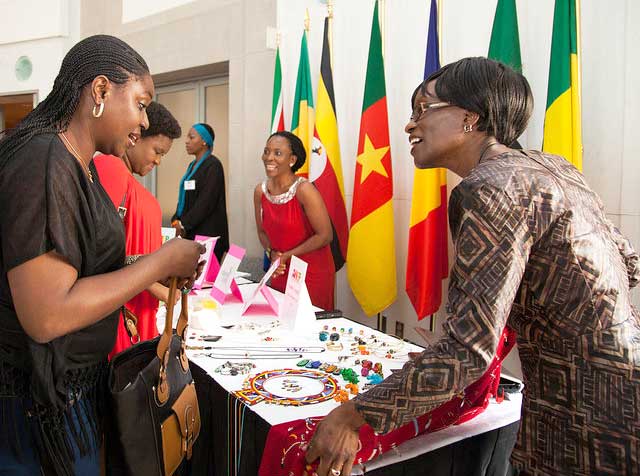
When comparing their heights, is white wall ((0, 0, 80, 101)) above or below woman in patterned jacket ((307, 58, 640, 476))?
above

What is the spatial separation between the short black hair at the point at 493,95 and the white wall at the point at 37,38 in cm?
739

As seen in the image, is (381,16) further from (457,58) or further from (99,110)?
(99,110)

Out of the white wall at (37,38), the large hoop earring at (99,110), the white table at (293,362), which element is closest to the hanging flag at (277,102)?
the white table at (293,362)

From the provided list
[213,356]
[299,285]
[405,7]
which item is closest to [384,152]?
[405,7]

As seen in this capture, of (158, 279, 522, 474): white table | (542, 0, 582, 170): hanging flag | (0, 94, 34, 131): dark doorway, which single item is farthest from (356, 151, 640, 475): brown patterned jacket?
(0, 94, 34, 131): dark doorway

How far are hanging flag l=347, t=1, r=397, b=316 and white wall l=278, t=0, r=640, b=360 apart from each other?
0.35 metres

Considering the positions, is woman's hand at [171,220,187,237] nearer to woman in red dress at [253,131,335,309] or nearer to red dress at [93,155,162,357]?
woman in red dress at [253,131,335,309]

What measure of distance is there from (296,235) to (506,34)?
1.69 m

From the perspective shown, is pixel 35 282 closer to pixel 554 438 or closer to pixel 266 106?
pixel 554 438

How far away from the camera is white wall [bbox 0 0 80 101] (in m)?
7.16

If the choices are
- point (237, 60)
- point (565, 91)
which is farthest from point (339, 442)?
point (237, 60)

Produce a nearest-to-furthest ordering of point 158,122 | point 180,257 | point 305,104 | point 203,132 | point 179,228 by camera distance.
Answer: point 180,257, point 158,122, point 305,104, point 179,228, point 203,132

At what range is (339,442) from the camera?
1049 millimetres

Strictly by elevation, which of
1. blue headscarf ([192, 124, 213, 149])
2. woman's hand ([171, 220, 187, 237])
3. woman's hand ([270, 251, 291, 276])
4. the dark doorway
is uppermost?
the dark doorway
